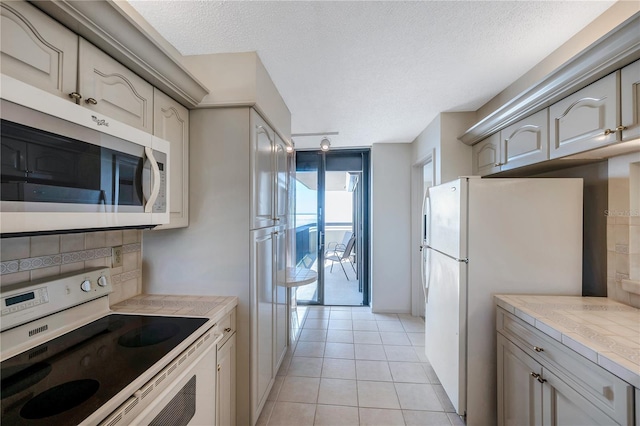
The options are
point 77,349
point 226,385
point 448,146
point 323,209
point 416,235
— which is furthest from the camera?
point 323,209

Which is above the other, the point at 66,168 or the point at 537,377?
the point at 66,168

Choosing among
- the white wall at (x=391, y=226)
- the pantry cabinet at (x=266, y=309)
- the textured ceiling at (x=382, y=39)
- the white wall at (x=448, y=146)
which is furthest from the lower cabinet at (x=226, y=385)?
the white wall at (x=391, y=226)

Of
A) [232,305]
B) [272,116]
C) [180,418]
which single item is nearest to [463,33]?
[272,116]

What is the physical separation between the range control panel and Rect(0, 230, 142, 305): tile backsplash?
6 centimetres

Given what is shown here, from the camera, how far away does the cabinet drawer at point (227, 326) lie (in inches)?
54.9

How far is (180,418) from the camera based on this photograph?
999 mm

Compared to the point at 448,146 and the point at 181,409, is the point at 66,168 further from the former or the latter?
the point at 448,146

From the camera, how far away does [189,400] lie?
3.48ft

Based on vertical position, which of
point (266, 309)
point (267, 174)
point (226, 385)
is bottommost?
point (226, 385)

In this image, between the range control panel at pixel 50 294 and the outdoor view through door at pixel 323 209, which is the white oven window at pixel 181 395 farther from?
the outdoor view through door at pixel 323 209

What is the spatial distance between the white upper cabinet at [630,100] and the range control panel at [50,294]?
2.56 meters

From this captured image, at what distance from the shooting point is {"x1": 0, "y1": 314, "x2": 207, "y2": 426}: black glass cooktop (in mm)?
661

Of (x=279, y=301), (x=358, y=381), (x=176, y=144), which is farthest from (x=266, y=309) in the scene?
(x=176, y=144)

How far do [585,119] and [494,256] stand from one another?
0.87 metres
